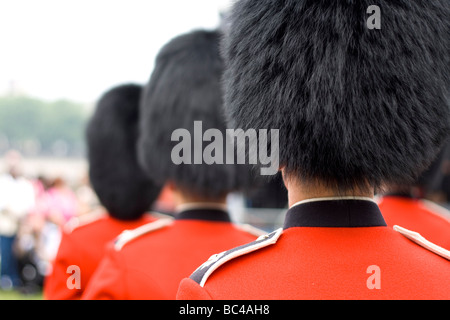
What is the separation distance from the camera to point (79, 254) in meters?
2.52

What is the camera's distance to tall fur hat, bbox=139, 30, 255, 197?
7.27ft

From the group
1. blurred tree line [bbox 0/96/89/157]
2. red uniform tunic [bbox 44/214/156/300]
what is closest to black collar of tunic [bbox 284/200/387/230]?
red uniform tunic [bbox 44/214/156/300]

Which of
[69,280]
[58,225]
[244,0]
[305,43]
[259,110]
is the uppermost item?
[244,0]

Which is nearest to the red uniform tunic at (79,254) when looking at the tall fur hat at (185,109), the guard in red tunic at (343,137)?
the tall fur hat at (185,109)

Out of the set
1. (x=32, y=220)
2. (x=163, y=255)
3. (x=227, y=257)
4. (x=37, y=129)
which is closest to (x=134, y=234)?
(x=163, y=255)

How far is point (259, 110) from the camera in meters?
1.25

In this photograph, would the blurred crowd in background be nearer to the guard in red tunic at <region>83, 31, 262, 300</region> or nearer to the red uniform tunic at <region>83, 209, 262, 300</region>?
the guard in red tunic at <region>83, 31, 262, 300</region>

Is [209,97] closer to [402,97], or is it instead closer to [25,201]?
[402,97]

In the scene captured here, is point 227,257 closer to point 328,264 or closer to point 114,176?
point 328,264

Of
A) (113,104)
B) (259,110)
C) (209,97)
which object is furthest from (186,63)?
(259,110)

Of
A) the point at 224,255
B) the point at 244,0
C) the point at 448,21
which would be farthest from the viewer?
the point at 244,0

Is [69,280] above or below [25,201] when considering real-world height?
above

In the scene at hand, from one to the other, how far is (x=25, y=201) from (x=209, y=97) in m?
5.62

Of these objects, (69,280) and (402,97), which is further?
(69,280)
